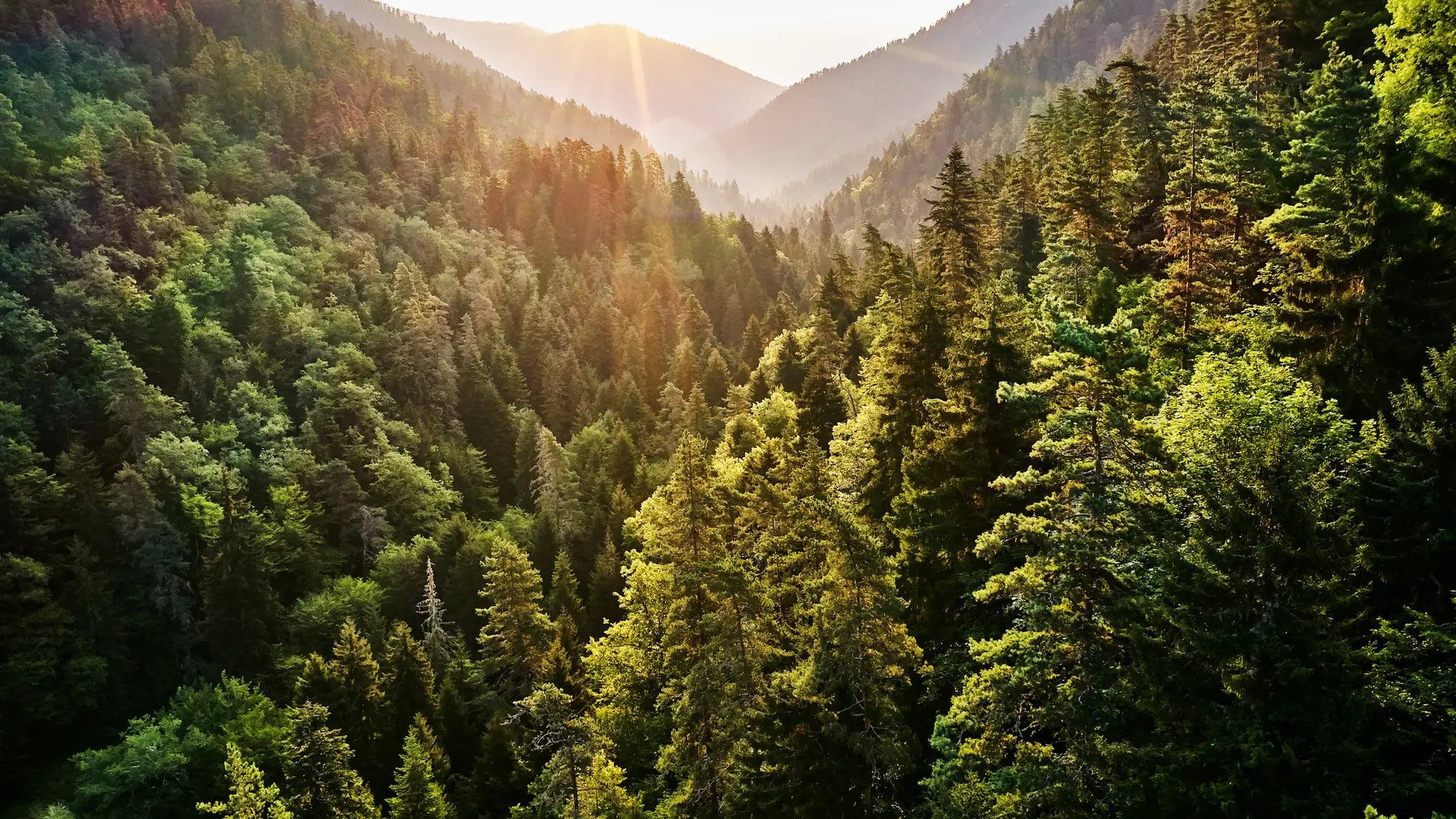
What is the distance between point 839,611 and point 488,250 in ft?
372

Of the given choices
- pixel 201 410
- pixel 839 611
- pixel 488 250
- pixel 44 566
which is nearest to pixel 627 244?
pixel 488 250

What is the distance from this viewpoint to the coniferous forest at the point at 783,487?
13.1 metres

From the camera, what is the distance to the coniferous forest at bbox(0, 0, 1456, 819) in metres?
13.1

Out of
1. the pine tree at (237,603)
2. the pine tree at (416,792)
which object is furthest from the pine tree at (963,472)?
the pine tree at (237,603)

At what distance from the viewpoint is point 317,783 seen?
3095 cm

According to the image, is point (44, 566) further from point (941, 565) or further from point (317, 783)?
point (941, 565)

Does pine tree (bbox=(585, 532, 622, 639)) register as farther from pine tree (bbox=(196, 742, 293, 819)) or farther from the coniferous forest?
pine tree (bbox=(196, 742, 293, 819))

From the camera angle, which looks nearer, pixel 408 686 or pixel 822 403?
pixel 822 403

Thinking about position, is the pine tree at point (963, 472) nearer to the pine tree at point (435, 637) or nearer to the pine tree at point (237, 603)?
the pine tree at point (435, 637)

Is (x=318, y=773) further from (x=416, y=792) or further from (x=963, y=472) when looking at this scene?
(x=963, y=472)

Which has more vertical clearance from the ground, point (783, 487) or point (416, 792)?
point (783, 487)

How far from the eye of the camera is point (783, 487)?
28375mm

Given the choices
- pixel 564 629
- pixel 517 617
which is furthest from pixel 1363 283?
pixel 564 629

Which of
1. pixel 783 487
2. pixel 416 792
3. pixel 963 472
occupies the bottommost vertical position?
pixel 416 792
